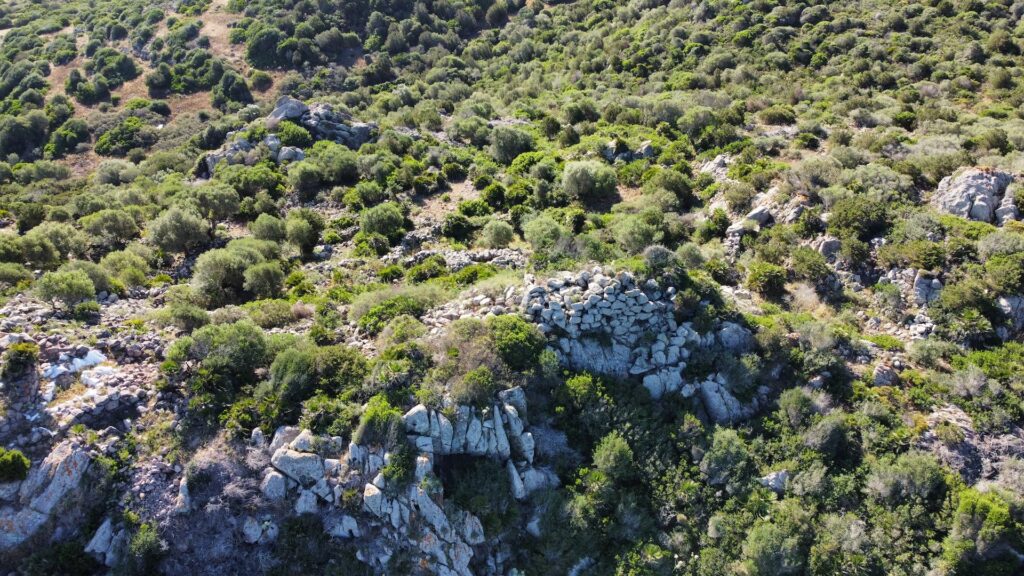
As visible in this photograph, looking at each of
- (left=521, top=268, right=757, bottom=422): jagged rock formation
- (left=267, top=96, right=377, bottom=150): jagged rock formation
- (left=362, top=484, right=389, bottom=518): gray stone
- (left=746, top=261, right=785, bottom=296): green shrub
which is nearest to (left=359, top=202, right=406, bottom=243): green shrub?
(left=521, top=268, right=757, bottom=422): jagged rock formation

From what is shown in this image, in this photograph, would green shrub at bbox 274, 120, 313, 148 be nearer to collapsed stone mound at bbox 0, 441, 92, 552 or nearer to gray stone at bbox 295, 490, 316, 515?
collapsed stone mound at bbox 0, 441, 92, 552

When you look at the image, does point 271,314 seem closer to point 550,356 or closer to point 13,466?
point 13,466

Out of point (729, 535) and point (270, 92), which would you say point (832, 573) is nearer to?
point (729, 535)

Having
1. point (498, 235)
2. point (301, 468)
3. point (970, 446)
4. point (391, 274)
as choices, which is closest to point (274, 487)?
point (301, 468)

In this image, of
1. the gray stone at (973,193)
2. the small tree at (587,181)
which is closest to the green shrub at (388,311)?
the small tree at (587,181)

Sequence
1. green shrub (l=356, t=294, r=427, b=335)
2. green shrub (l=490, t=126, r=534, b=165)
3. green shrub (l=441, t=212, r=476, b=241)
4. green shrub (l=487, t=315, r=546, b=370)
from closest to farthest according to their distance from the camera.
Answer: green shrub (l=487, t=315, r=546, b=370)
green shrub (l=356, t=294, r=427, b=335)
green shrub (l=441, t=212, r=476, b=241)
green shrub (l=490, t=126, r=534, b=165)

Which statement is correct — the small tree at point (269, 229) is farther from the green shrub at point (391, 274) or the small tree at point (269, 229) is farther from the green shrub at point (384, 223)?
the green shrub at point (391, 274)
